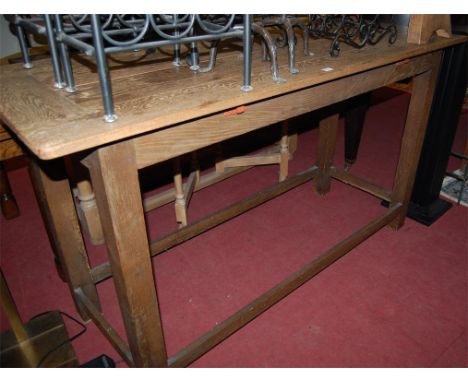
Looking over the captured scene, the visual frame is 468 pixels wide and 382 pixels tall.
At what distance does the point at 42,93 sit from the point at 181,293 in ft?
3.55

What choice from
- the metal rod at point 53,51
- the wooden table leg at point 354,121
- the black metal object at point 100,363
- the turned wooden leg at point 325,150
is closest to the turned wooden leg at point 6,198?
the black metal object at point 100,363

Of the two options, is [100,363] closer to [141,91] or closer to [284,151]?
[141,91]

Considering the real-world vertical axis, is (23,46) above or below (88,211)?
above

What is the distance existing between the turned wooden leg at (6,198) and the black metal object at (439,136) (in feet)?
7.32

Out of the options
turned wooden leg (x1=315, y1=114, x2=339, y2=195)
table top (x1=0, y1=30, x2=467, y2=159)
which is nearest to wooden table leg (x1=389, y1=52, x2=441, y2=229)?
table top (x1=0, y1=30, x2=467, y2=159)

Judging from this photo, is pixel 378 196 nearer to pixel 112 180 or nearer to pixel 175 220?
pixel 175 220

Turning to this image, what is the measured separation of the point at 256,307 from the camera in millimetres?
1604

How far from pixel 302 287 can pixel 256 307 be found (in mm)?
393

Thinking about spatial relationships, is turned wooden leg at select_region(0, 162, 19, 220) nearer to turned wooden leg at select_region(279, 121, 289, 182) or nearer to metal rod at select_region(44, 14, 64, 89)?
metal rod at select_region(44, 14, 64, 89)

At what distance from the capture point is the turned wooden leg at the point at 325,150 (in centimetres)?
242

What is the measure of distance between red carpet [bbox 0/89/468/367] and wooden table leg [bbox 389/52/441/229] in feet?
0.63

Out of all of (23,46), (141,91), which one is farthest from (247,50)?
(23,46)

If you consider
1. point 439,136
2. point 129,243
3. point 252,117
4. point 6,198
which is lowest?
point 6,198

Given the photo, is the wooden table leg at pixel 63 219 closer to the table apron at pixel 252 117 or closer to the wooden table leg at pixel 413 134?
the table apron at pixel 252 117
